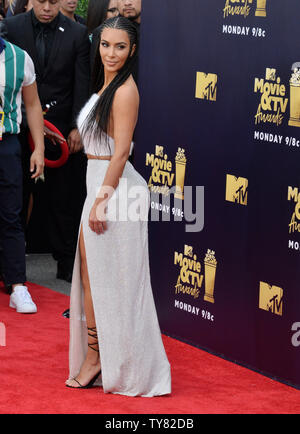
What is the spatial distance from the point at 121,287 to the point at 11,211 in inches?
72.6

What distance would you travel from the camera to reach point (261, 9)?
14.7 feet

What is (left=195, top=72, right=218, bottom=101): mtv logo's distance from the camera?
483cm

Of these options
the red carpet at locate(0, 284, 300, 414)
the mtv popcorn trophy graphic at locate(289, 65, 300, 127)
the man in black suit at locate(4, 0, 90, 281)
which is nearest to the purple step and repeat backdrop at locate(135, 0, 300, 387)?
the mtv popcorn trophy graphic at locate(289, 65, 300, 127)

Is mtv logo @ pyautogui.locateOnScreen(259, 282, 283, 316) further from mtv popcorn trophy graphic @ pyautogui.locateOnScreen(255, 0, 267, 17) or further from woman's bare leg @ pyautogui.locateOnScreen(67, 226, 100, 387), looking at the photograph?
mtv popcorn trophy graphic @ pyautogui.locateOnScreen(255, 0, 267, 17)

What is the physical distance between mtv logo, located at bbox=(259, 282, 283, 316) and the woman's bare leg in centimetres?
89

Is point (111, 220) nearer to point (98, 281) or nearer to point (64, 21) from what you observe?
point (98, 281)

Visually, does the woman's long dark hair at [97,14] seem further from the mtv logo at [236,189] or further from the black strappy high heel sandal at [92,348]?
the black strappy high heel sandal at [92,348]

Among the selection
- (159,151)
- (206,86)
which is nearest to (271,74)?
(206,86)

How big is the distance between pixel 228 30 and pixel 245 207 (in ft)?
2.92

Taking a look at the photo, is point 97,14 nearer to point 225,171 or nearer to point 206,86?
point 206,86

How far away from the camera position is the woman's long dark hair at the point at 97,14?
6496mm

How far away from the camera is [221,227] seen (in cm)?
487

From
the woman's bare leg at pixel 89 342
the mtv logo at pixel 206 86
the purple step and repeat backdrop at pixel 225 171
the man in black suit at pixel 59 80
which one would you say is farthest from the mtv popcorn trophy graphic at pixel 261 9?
the man in black suit at pixel 59 80
